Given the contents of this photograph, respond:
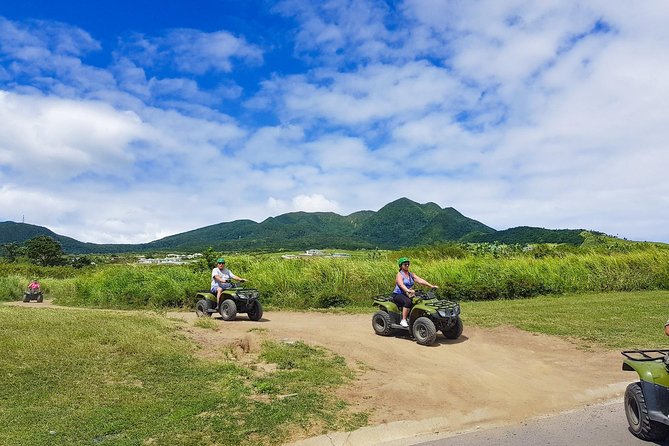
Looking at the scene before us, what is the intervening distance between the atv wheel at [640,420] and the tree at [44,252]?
7180cm

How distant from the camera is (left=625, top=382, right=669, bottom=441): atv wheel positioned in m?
5.22

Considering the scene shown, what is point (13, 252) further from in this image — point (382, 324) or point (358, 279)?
point (382, 324)

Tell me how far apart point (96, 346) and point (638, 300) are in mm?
17120

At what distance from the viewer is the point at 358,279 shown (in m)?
19.1

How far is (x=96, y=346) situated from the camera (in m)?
8.23

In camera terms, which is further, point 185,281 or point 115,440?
point 185,281

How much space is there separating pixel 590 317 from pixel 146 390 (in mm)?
11693

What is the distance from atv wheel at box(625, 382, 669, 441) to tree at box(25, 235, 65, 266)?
71.8 metres

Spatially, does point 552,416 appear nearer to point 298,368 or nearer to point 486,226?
point 298,368

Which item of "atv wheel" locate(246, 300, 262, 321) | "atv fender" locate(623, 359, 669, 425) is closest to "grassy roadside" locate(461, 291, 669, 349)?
"atv fender" locate(623, 359, 669, 425)

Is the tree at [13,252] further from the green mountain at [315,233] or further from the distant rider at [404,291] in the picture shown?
the distant rider at [404,291]

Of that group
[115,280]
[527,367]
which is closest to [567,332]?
[527,367]

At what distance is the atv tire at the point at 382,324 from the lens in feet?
35.9

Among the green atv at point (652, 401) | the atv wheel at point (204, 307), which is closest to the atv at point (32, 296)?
the atv wheel at point (204, 307)
